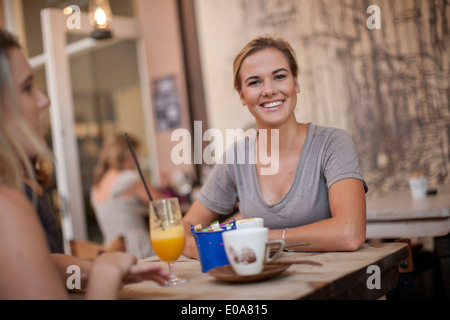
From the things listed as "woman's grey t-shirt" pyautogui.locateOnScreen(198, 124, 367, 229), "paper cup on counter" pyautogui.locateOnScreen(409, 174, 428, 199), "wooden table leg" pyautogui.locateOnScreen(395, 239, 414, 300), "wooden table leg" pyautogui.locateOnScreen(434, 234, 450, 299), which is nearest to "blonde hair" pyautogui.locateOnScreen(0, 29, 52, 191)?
"woman's grey t-shirt" pyautogui.locateOnScreen(198, 124, 367, 229)

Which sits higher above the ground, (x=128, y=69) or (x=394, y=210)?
(x=128, y=69)

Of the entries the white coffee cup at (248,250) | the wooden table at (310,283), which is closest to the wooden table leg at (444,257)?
the wooden table at (310,283)

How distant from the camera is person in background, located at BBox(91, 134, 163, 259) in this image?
12.7 feet

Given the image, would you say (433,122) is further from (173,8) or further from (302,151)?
(173,8)

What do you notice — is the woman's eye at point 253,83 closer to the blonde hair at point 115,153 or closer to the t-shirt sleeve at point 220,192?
the t-shirt sleeve at point 220,192

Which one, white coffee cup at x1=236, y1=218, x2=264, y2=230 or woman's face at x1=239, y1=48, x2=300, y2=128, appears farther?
woman's face at x1=239, y1=48, x2=300, y2=128

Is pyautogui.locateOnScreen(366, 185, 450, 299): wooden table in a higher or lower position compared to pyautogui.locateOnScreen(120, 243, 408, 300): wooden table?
lower

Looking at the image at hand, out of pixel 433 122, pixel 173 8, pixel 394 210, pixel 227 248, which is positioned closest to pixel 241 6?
pixel 173 8

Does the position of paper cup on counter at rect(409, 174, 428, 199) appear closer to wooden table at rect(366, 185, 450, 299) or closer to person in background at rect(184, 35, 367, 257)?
wooden table at rect(366, 185, 450, 299)

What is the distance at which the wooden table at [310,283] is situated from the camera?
949 mm

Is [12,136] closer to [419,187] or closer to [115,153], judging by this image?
[419,187]

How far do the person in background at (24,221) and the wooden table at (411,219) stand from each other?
1.28 meters

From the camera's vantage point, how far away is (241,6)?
13.4 ft
